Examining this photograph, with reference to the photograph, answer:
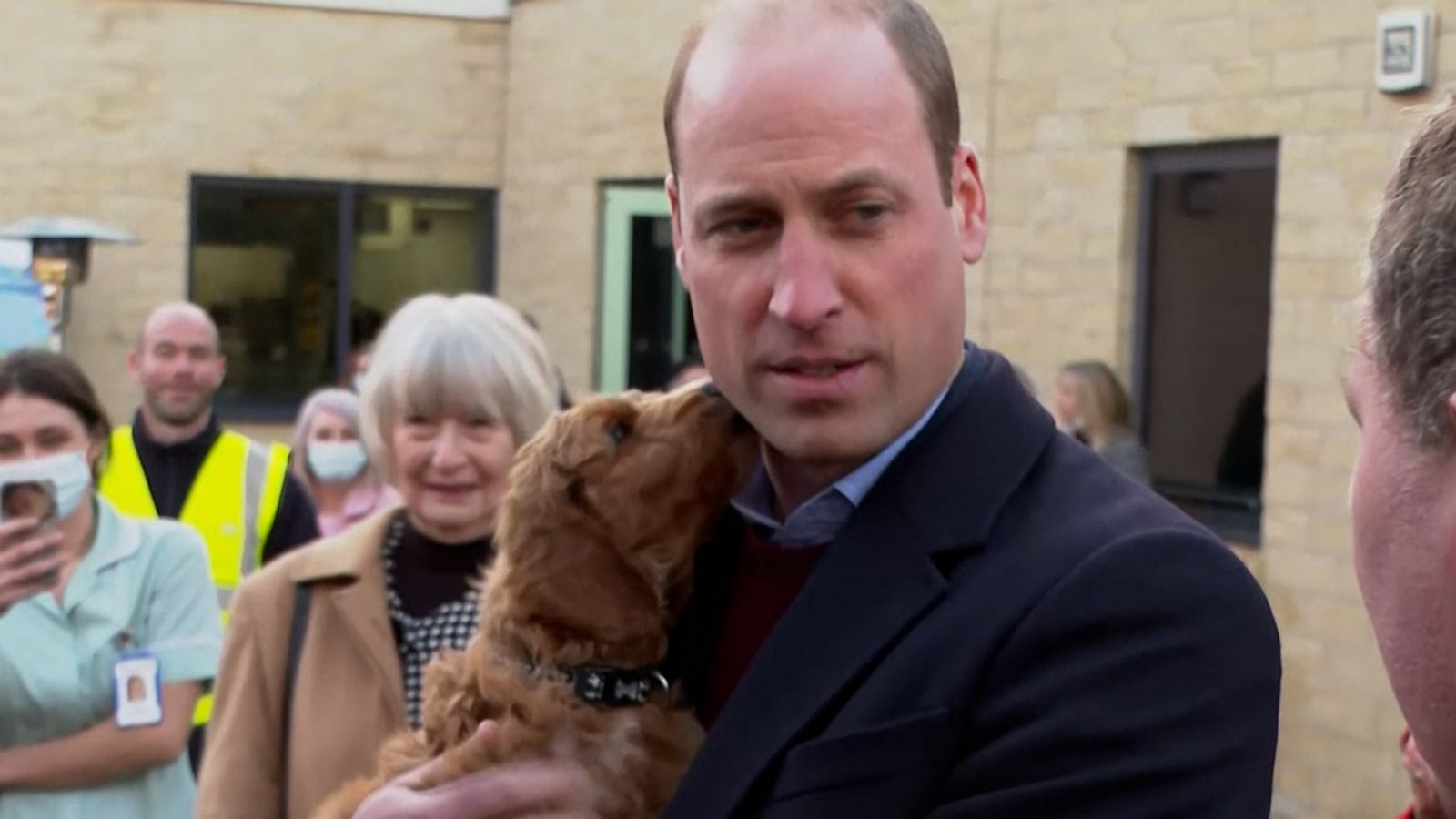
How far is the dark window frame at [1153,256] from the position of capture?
9.36 metres

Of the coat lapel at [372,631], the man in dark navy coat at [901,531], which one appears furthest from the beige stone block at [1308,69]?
the man in dark navy coat at [901,531]

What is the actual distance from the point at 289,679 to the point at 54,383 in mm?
1690

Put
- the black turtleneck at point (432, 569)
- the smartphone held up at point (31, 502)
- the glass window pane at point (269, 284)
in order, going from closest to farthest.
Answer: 1. the black turtleneck at point (432, 569)
2. the smartphone held up at point (31, 502)
3. the glass window pane at point (269, 284)

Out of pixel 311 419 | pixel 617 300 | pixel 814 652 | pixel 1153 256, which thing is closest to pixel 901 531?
pixel 814 652

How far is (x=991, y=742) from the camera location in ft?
6.17

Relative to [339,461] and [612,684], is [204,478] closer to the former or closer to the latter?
[339,461]

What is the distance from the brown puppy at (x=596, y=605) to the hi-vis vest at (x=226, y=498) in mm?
3366

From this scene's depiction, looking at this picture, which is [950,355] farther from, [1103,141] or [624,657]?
[1103,141]

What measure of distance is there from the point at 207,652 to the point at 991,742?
126 inches

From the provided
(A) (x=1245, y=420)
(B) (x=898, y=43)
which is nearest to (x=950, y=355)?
(B) (x=898, y=43)

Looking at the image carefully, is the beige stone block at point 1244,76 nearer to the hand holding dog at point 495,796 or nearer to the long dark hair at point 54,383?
the long dark hair at point 54,383

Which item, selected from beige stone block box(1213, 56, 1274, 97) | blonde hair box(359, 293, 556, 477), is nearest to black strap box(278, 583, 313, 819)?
blonde hair box(359, 293, 556, 477)

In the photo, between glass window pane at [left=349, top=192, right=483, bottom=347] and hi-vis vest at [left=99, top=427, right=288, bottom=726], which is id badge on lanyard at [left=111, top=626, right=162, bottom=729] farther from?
glass window pane at [left=349, top=192, right=483, bottom=347]

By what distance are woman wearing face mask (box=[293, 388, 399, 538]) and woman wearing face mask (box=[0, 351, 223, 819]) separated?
324 cm
